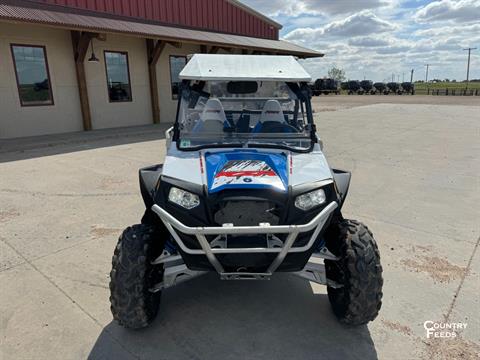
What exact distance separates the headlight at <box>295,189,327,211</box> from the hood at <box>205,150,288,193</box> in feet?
0.41

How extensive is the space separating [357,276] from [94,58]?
12.7 metres

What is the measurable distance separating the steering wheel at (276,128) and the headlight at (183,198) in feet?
3.51

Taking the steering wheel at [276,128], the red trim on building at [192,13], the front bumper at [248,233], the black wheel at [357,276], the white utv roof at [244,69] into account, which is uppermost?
the red trim on building at [192,13]

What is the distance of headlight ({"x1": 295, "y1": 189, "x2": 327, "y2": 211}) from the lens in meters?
2.26

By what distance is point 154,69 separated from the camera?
14.7 metres

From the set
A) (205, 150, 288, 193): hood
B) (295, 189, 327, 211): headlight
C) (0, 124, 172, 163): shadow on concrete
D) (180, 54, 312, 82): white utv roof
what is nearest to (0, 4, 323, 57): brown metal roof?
(0, 124, 172, 163): shadow on concrete

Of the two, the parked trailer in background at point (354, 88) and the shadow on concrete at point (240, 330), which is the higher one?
the parked trailer in background at point (354, 88)

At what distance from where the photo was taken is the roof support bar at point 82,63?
1163 centimetres

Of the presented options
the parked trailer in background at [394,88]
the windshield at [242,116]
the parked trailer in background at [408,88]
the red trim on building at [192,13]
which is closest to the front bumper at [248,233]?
the windshield at [242,116]

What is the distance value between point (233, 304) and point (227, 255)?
0.81 meters

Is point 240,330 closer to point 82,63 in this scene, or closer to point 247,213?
point 247,213

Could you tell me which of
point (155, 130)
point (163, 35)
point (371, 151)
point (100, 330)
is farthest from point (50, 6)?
point (100, 330)

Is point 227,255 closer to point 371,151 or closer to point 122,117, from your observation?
point 371,151

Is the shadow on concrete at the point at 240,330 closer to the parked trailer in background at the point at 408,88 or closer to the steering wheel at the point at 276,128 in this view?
the steering wheel at the point at 276,128
